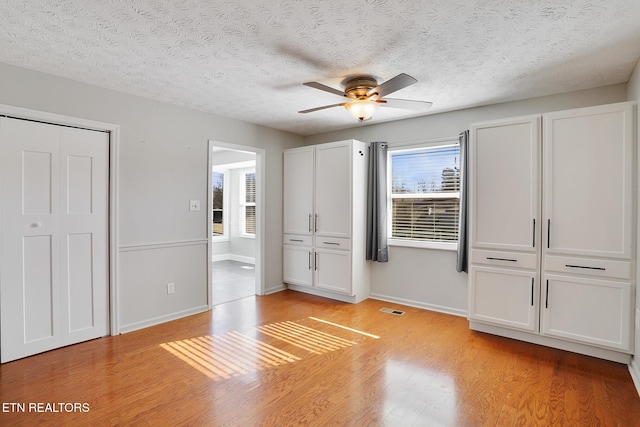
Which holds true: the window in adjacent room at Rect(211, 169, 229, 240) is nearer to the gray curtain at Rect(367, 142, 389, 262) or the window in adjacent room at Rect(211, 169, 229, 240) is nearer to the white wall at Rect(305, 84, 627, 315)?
the white wall at Rect(305, 84, 627, 315)

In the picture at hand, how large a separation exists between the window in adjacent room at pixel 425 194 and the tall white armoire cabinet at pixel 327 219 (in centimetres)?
44

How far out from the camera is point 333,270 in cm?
462

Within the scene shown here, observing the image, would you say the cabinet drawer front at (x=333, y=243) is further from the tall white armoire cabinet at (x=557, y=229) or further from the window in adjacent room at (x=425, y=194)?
the tall white armoire cabinet at (x=557, y=229)

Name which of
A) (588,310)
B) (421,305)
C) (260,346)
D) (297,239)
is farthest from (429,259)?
(260,346)

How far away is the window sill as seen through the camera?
4.14m

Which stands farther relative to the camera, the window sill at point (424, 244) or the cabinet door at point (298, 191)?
the cabinet door at point (298, 191)

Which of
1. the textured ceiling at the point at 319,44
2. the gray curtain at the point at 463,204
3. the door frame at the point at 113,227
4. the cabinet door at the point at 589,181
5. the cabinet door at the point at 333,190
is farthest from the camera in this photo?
the cabinet door at the point at 333,190

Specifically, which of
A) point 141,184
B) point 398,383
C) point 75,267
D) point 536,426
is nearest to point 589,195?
point 536,426

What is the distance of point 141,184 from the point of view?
3.58 meters

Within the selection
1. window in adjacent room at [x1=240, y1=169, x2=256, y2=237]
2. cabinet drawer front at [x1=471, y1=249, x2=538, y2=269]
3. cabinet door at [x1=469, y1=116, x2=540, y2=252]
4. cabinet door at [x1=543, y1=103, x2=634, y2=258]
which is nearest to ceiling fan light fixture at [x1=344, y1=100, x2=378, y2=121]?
cabinet door at [x1=469, y1=116, x2=540, y2=252]

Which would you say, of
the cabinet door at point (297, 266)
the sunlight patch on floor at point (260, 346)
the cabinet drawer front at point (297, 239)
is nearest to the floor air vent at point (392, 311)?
the sunlight patch on floor at point (260, 346)

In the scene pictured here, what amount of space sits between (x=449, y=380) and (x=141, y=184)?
341 cm

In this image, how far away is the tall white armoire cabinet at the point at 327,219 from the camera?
14.7 feet

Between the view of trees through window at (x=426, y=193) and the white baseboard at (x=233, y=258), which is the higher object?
the view of trees through window at (x=426, y=193)
